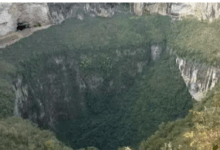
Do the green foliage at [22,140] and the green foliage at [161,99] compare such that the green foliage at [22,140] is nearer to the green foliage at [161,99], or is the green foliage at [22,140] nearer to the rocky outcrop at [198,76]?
the green foliage at [161,99]

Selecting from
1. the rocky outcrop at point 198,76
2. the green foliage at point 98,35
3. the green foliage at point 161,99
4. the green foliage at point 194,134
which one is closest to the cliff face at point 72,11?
the green foliage at point 98,35

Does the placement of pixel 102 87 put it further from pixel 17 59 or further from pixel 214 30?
pixel 214 30

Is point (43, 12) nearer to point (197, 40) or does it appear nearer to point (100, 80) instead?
point (100, 80)

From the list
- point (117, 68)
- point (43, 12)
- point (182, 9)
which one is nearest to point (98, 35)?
point (117, 68)

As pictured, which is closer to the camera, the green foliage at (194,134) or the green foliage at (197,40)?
the green foliage at (194,134)

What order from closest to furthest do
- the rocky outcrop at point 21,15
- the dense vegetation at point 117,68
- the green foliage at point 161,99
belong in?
1. the dense vegetation at point 117,68
2. the green foliage at point 161,99
3. the rocky outcrop at point 21,15
